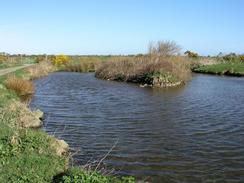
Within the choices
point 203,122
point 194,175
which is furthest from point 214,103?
point 194,175

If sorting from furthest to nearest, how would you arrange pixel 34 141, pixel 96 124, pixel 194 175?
pixel 96 124
pixel 194 175
pixel 34 141

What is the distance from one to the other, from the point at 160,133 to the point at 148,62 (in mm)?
27132

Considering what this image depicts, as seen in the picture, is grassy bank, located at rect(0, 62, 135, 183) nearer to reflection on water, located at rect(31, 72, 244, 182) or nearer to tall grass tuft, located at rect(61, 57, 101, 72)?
reflection on water, located at rect(31, 72, 244, 182)

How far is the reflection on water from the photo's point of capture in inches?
539

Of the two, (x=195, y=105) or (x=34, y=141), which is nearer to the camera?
(x=34, y=141)

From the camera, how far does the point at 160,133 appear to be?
18688 millimetres

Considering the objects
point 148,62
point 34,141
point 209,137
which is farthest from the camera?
point 148,62

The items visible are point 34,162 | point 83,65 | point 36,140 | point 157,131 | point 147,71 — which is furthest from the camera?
point 83,65

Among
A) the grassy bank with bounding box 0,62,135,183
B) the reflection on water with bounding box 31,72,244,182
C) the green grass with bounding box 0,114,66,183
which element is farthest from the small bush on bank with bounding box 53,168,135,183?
the reflection on water with bounding box 31,72,244,182

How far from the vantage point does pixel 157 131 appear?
1909 centimetres

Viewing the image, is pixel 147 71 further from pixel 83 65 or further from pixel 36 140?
pixel 36 140

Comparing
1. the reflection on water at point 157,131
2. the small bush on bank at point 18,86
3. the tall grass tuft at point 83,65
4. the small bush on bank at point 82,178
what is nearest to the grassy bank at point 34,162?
the small bush on bank at point 82,178

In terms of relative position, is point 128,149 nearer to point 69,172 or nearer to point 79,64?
point 69,172

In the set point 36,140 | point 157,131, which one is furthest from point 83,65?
point 36,140
